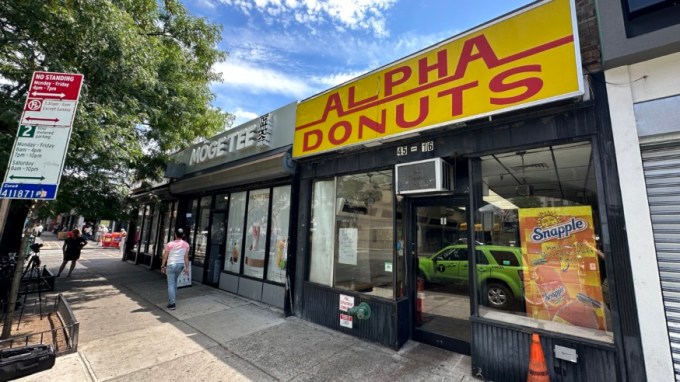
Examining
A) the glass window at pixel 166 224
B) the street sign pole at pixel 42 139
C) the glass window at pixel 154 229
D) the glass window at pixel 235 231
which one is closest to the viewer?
the street sign pole at pixel 42 139

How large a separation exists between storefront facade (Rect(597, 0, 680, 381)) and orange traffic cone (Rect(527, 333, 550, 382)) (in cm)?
83

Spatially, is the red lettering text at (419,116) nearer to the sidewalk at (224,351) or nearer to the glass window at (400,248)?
the glass window at (400,248)

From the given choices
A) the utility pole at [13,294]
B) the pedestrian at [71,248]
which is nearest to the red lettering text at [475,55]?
the utility pole at [13,294]

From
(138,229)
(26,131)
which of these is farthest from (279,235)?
(138,229)

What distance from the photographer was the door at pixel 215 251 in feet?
28.8

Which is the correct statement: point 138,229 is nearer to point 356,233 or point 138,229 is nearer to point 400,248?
point 356,233

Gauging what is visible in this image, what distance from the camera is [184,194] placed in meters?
10.8

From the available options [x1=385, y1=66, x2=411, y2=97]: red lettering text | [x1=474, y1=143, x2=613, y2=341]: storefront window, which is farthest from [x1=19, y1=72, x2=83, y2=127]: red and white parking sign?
[x1=474, y1=143, x2=613, y2=341]: storefront window

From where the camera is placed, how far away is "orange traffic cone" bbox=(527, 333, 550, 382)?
123 inches

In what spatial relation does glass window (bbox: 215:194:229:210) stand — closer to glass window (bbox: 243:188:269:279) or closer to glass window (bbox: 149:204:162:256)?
glass window (bbox: 243:188:269:279)

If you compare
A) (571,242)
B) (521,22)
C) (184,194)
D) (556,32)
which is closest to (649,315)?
(571,242)

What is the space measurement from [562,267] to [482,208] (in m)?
1.16

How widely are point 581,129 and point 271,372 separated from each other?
489 cm

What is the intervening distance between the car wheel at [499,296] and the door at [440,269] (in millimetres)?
943
